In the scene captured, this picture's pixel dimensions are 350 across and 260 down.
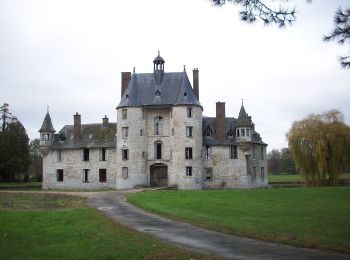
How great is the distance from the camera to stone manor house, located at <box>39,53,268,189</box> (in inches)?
1865

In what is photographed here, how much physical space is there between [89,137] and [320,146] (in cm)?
2589

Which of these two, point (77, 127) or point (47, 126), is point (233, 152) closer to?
point (77, 127)

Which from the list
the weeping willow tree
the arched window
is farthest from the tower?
the weeping willow tree

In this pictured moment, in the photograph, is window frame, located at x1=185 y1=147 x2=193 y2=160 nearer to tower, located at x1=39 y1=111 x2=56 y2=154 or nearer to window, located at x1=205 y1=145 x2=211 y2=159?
window, located at x1=205 y1=145 x2=211 y2=159

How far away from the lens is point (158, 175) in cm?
4919

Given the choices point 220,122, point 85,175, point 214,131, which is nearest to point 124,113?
point 85,175

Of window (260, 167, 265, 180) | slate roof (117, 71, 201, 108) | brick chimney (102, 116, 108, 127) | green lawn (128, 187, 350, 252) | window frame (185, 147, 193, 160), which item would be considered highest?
slate roof (117, 71, 201, 108)

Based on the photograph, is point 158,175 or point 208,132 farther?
point 208,132

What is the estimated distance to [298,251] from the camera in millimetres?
12609

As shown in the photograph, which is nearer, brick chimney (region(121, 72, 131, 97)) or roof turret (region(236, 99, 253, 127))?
roof turret (region(236, 99, 253, 127))

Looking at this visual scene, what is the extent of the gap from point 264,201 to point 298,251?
15100 millimetres

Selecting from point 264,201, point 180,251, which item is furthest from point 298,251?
point 264,201

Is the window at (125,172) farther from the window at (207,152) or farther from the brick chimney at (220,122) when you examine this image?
the brick chimney at (220,122)

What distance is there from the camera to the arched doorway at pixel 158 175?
1925 inches
